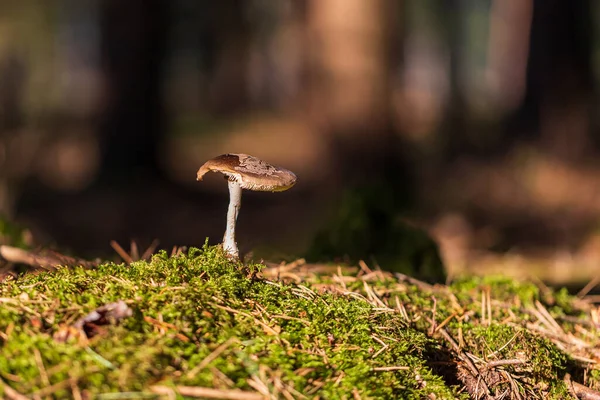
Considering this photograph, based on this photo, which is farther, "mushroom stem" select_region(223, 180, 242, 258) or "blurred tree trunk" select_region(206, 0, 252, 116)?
"blurred tree trunk" select_region(206, 0, 252, 116)

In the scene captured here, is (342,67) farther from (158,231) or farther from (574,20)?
(574,20)

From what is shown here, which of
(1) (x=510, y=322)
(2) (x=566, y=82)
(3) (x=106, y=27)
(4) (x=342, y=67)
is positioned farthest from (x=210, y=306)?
(2) (x=566, y=82)

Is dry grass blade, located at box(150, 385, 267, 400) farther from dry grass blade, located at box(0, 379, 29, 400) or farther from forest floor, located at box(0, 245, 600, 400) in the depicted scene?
dry grass blade, located at box(0, 379, 29, 400)

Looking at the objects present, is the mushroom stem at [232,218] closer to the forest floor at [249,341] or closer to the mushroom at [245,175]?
the mushroom at [245,175]

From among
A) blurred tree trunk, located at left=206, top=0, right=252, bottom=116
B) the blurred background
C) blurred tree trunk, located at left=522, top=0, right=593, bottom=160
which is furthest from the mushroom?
blurred tree trunk, located at left=206, top=0, right=252, bottom=116

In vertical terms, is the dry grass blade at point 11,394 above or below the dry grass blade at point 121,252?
above

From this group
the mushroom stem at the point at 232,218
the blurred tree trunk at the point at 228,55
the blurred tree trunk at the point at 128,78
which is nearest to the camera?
the mushroom stem at the point at 232,218

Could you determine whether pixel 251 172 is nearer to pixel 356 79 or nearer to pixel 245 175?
pixel 245 175

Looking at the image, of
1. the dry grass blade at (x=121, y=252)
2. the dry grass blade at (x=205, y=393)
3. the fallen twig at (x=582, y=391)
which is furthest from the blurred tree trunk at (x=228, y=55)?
the dry grass blade at (x=205, y=393)
